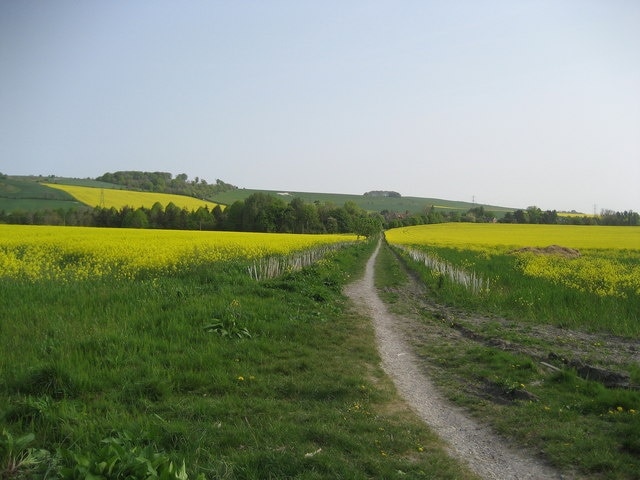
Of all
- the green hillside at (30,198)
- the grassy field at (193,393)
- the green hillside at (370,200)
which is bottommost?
the grassy field at (193,393)

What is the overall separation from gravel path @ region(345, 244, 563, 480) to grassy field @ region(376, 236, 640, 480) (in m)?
0.20

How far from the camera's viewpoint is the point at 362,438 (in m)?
4.73

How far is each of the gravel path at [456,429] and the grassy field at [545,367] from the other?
20 cm

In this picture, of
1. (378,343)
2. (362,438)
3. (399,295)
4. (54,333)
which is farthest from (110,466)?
(399,295)

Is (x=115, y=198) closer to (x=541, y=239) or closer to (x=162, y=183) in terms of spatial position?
(x=162, y=183)

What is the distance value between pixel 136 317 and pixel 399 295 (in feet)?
32.9

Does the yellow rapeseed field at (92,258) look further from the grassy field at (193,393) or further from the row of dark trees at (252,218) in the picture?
the row of dark trees at (252,218)

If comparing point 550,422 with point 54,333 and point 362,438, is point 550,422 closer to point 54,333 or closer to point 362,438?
point 362,438

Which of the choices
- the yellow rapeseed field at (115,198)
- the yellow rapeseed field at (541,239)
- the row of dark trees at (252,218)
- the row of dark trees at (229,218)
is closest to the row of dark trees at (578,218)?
the row of dark trees at (252,218)

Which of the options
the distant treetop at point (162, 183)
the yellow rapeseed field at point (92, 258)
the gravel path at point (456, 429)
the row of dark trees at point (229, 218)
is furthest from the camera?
the distant treetop at point (162, 183)

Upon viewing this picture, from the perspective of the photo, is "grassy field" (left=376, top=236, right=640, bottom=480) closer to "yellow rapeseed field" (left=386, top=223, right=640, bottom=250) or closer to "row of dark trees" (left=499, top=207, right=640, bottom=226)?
"yellow rapeseed field" (left=386, top=223, right=640, bottom=250)

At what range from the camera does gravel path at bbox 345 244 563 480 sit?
4379mm

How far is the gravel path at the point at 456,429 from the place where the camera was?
4379mm

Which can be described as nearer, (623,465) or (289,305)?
(623,465)
